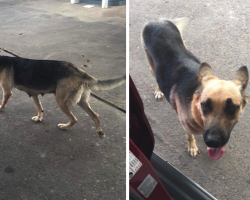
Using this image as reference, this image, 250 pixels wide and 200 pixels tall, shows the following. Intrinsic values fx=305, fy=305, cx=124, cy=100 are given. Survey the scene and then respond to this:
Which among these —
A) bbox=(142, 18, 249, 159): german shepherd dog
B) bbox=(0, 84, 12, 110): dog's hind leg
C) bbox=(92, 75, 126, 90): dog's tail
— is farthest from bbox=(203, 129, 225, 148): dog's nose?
bbox=(0, 84, 12, 110): dog's hind leg

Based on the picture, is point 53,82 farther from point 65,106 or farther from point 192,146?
point 192,146

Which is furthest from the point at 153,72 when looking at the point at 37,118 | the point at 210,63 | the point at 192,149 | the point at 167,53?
the point at 37,118

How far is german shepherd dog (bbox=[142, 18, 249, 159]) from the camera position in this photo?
2.05ft

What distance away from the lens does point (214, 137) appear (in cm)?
64

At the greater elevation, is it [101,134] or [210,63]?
[210,63]

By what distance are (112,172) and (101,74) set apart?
9.5 inches

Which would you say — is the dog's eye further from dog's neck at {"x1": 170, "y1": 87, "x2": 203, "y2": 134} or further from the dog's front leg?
the dog's front leg

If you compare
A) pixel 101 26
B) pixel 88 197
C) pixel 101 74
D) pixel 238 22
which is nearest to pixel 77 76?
pixel 101 74

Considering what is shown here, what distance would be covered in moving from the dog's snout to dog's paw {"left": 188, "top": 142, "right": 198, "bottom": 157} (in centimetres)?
34

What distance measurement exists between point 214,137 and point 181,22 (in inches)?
16.1

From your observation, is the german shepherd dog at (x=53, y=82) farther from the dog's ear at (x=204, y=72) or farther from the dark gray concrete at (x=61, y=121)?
the dog's ear at (x=204, y=72)

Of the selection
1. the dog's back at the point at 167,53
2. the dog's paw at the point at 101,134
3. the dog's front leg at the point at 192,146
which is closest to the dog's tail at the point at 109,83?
the dog's paw at the point at 101,134

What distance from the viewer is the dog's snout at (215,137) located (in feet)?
2.09

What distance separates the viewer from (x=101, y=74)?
753 mm
